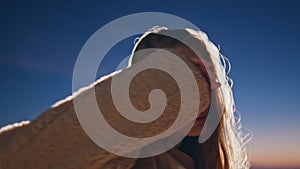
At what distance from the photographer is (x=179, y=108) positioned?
0.56 meters

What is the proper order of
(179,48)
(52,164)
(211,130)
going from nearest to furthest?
(52,164), (179,48), (211,130)

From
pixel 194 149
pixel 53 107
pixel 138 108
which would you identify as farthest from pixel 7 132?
pixel 194 149

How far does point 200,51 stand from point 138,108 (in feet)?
0.91

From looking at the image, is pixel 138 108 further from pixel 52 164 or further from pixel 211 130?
pixel 211 130

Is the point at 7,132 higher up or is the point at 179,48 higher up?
the point at 179,48

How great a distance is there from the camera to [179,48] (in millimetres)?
710

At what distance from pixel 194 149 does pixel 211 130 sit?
0.22 ft

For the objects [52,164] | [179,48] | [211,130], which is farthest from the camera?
[211,130]

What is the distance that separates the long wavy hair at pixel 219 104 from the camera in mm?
781

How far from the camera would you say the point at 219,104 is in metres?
0.80

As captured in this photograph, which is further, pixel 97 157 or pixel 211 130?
pixel 211 130

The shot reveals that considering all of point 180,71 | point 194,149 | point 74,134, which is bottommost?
point 194,149

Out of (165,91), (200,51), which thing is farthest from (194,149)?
(165,91)

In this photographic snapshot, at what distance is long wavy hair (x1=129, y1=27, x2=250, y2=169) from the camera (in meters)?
0.78
